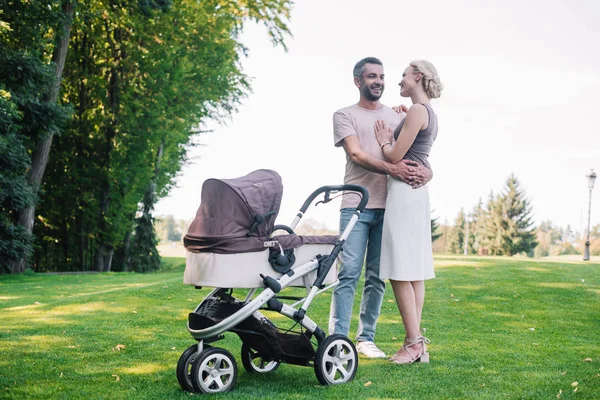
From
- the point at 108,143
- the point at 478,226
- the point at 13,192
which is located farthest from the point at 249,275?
the point at 478,226

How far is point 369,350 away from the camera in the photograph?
17.1 feet

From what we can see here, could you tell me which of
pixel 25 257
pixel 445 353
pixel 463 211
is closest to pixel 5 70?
pixel 25 257

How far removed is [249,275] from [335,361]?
2.78ft

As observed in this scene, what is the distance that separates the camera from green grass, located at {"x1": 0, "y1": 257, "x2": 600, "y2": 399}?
4.18 metres

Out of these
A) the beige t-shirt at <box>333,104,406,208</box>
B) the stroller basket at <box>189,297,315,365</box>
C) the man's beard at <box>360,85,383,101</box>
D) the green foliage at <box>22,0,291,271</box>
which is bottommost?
the stroller basket at <box>189,297,315,365</box>

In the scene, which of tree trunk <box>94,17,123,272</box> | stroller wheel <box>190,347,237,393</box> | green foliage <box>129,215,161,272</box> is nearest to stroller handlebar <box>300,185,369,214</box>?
stroller wheel <box>190,347,237,393</box>

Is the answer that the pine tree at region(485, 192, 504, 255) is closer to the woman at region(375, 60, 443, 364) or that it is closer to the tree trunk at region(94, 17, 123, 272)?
the tree trunk at region(94, 17, 123, 272)

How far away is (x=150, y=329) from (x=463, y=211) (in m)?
89.1

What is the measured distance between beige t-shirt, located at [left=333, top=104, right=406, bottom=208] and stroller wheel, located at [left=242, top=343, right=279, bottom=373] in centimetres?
120

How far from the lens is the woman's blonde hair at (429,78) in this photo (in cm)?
477

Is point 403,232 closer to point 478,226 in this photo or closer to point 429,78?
point 429,78

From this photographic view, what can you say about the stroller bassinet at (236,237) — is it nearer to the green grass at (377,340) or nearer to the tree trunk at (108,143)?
the green grass at (377,340)

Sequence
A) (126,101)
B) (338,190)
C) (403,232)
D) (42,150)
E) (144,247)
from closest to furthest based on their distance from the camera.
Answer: (338,190), (403,232), (42,150), (126,101), (144,247)

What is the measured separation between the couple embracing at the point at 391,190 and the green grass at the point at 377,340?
513 millimetres
